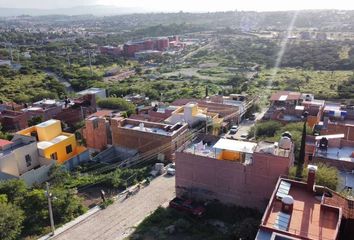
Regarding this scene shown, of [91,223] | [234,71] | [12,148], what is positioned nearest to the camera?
[91,223]

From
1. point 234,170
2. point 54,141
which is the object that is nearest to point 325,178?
point 234,170

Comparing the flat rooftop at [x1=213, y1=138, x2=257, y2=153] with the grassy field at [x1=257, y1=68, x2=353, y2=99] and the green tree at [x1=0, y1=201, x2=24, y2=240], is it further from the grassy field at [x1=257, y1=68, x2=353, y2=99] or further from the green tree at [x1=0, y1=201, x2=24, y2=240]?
the grassy field at [x1=257, y1=68, x2=353, y2=99]

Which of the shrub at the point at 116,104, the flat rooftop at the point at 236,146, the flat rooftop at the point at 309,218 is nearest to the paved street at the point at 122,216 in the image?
the flat rooftop at the point at 236,146

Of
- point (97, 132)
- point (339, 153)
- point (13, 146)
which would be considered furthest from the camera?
point (97, 132)

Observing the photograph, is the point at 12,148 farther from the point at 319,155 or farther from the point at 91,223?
the point at 319,155

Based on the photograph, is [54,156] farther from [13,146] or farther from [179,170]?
[179,170]

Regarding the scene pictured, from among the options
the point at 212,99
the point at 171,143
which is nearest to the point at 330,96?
the point at 212,99
